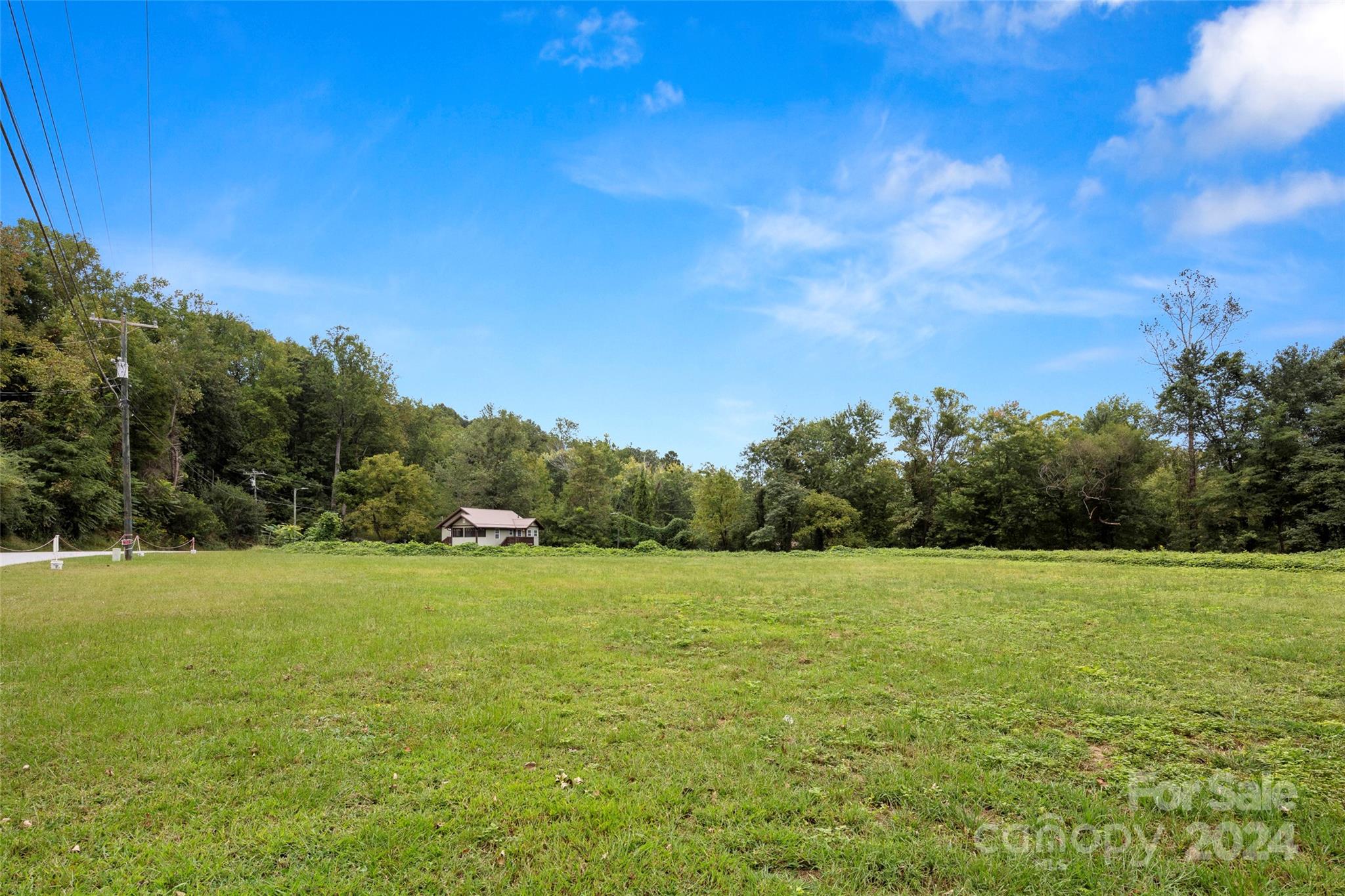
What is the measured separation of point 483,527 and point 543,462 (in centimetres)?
1578

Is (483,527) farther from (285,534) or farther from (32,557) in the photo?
(32,557)

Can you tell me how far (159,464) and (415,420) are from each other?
26.1 metres

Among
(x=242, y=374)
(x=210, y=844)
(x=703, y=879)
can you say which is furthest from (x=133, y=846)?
(x=242, y=374)

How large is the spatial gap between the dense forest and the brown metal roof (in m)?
2.57

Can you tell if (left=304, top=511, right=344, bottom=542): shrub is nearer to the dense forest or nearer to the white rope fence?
the dense forest

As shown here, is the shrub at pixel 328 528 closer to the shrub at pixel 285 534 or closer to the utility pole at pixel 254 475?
the shrub at pixel 285 534

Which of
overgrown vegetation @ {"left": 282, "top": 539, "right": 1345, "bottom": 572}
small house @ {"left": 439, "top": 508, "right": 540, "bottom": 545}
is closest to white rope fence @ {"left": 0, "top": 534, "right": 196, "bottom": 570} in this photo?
overgrown vegetation @ {"left": 282, "top": 539, "right": 1345, "bottom": 572}

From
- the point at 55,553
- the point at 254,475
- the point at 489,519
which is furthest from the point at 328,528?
the point at 55,553

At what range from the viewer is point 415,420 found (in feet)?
225

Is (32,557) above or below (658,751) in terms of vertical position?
below

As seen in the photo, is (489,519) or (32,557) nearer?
(32,557)

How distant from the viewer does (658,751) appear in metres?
4.64

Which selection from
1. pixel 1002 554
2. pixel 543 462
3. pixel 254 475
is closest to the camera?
pixel 1002 554

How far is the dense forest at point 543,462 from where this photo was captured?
96.3 ft
